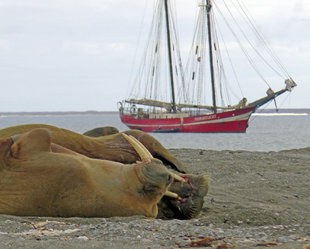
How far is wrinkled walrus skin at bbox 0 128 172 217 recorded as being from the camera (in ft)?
16.4

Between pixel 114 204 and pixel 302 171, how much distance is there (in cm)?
546

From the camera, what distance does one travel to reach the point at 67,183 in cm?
499

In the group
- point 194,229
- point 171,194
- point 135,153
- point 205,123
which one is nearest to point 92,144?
point 135,153

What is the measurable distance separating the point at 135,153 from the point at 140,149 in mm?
249

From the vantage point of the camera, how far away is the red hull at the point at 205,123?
53634mm

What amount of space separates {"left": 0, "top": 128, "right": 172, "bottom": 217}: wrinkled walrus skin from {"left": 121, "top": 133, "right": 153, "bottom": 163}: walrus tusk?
1.20 ft

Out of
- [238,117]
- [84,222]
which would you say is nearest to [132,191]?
[84,222]

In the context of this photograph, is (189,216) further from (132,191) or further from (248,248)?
(248,248)

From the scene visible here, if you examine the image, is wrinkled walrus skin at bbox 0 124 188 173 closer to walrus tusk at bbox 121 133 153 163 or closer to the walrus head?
walrus tusk at bbox 121 133 153 163

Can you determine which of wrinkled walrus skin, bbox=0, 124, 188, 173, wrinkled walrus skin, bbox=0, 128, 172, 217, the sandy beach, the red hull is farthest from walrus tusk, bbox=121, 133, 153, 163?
the red hull

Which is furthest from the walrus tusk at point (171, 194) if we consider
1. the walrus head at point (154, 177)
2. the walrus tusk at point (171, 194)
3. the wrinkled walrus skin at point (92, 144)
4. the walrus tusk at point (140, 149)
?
the wrinkled walrus skin at point (92, 144)

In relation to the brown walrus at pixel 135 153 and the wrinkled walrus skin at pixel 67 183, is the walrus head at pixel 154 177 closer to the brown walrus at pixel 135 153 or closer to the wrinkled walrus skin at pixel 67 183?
the wrinkled walrus skin at pixel 67 183

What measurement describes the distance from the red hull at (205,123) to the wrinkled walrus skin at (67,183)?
48236 millimetres

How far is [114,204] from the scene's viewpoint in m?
5.07
